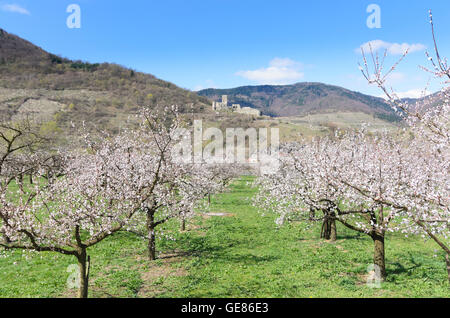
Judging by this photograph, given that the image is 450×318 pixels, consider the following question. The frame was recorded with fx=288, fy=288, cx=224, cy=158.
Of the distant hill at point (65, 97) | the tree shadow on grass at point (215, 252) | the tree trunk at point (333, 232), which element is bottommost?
the tree shadow on grass at point (215, 252)

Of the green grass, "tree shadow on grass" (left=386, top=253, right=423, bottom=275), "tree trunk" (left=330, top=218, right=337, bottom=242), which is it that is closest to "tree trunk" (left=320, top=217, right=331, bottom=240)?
"tree trunk" (left=330, top=218, right=337, bottom=242)

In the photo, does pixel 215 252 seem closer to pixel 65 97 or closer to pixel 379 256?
pixel 379 256

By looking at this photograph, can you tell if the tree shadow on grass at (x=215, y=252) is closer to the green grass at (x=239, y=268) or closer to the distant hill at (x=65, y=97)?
the green grass at (x=239, y=268)

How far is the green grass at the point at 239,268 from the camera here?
495 inches

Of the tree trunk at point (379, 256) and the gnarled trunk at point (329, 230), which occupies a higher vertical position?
the tree trunk at point (379, 256)

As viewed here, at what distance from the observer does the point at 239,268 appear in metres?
15.8

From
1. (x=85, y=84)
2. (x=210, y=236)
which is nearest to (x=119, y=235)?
(x=210, y=236)

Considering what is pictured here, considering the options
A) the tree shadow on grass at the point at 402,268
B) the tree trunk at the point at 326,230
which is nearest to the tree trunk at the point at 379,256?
the tree shadow on grass at the point at 402,268

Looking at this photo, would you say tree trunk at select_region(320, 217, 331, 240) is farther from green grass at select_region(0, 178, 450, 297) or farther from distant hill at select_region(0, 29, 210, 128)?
distant hill at select_region(0, 29, 210, 128)

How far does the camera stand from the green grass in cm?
1256

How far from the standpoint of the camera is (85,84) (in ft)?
627

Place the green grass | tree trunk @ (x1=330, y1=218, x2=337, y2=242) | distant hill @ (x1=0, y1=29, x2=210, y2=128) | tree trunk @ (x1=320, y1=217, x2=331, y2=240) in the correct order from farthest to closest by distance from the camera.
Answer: distant hill @ (x1=0, y1=29, x2=210, y2=128)
tree trunk @ (x1=320, y1=217, x2=331, y2=240)
tree trunk @ (x1=330, y1=218, x2=337, y2=242)
the green grass

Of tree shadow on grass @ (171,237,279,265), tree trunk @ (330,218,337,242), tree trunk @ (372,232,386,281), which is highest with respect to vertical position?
tree trunk @ (372,232,386,281)
